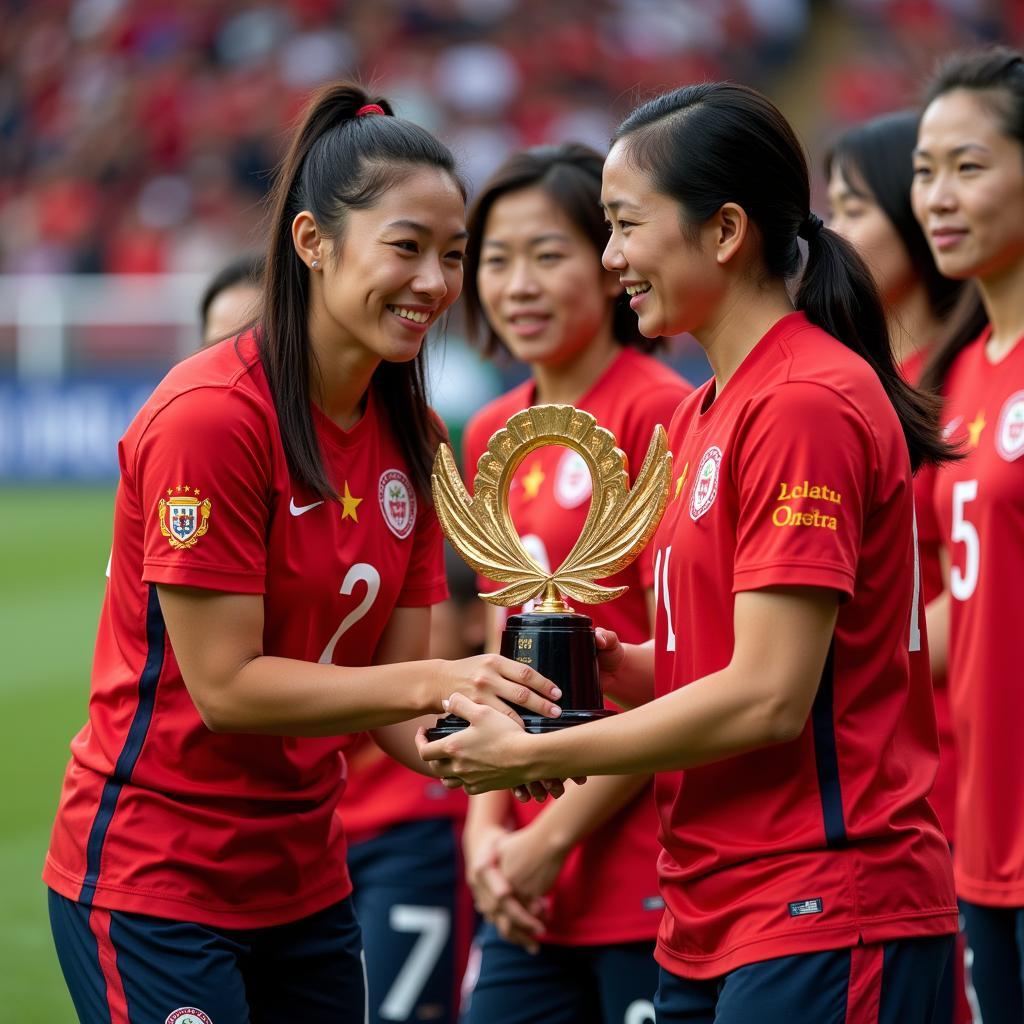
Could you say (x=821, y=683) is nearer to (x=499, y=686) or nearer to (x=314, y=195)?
(x=499, y=686)

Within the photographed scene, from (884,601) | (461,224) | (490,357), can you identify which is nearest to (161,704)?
(461,224)

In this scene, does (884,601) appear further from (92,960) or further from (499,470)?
(92,960)

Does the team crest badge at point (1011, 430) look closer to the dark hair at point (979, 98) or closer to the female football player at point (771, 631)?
the dark hair at point (979, 98)

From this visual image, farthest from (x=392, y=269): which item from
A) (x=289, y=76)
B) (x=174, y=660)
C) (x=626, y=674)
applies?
(x=289, y=76)

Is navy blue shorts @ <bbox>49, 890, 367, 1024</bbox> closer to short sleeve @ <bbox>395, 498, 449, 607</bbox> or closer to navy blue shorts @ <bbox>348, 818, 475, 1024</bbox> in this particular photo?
short sleeve @ <bbox>395, 498, 449, 607</bbox>

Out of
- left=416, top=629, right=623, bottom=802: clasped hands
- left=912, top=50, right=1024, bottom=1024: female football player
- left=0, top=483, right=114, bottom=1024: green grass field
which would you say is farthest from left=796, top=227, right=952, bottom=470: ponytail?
left=0, top=483, right=114, bottom=1024: green grass field

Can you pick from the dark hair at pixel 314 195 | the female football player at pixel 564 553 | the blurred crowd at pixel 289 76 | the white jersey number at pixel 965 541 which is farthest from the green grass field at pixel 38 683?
the blurred crowd at pixel 289 76

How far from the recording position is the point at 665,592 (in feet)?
9.20

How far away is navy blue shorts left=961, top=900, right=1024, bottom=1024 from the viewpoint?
347 cm

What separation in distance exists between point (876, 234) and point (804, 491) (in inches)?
82.3

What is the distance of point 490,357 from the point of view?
4.45 meters

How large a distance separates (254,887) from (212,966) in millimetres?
171

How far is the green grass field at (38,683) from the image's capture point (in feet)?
18.9

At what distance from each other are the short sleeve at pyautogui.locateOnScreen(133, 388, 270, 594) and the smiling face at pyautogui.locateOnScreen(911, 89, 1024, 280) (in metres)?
1.85
